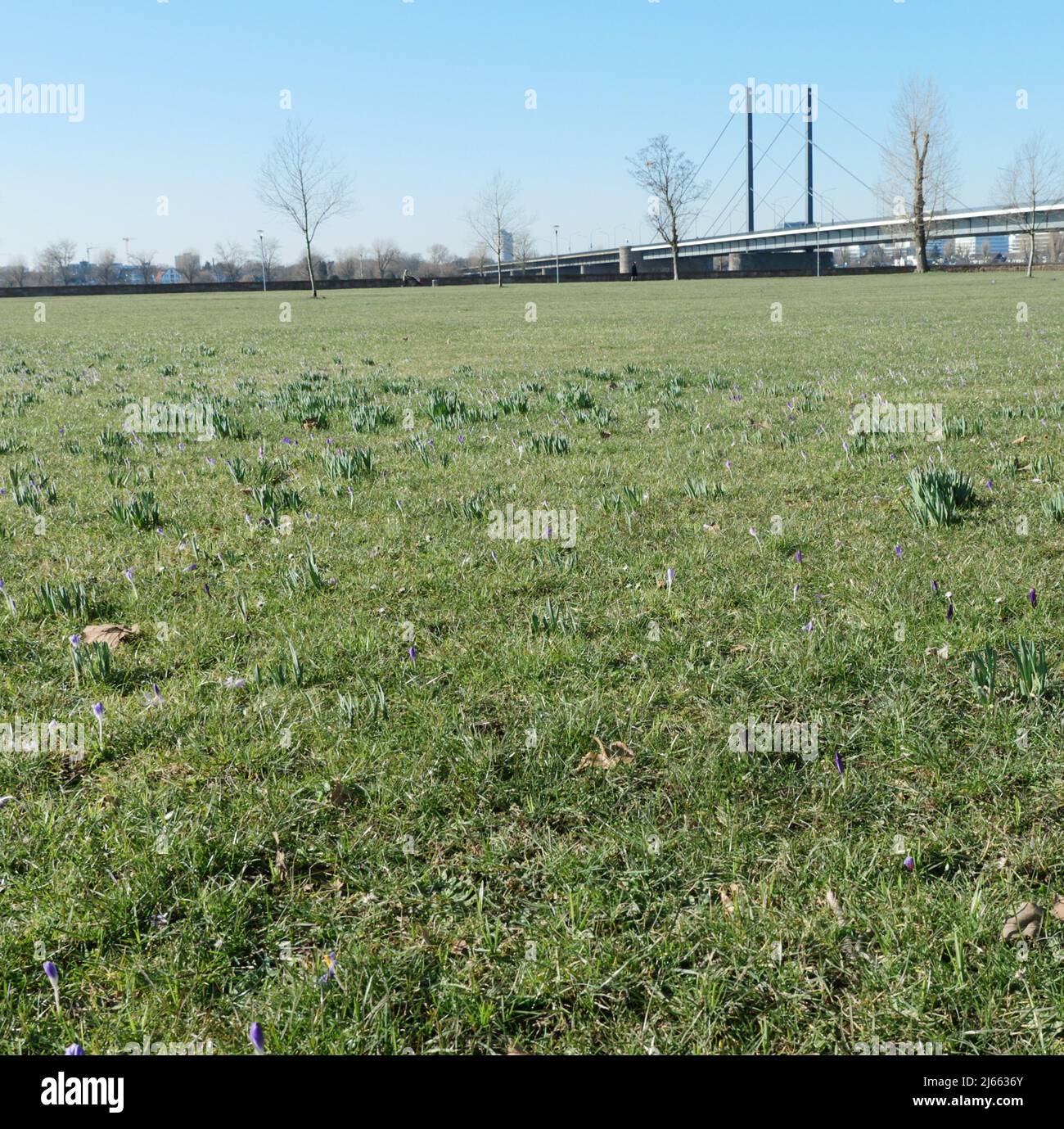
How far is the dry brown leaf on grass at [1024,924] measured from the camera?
7.03 feet

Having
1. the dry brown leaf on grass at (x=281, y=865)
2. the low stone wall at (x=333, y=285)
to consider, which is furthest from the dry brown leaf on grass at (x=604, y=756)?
the low stone wall at (x=333, y=285)

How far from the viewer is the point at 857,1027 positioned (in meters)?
1.94

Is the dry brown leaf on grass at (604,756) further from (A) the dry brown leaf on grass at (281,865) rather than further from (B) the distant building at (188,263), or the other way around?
(B) the distant building at (188,263)

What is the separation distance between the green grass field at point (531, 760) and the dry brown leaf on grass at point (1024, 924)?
0.15ft

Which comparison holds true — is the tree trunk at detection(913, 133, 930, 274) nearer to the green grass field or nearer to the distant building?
the green grass field

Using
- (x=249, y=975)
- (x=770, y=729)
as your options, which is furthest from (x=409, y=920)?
(x=770, y=729)

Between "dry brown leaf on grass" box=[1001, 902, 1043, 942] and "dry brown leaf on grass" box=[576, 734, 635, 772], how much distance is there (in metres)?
1.18

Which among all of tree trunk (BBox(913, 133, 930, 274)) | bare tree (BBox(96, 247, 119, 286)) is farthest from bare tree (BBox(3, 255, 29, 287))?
tree trunk (BBox(913, 133, 930, 274))

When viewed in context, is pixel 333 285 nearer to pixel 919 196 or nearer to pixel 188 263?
pixel 919 196

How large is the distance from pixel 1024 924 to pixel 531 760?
4.84ft

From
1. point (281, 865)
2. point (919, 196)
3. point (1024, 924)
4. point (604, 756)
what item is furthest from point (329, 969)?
point (919, 196)

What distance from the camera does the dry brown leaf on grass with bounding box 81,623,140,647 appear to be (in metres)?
3.79

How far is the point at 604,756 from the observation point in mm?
2949

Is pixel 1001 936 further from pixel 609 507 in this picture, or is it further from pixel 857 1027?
pixel 609 507
